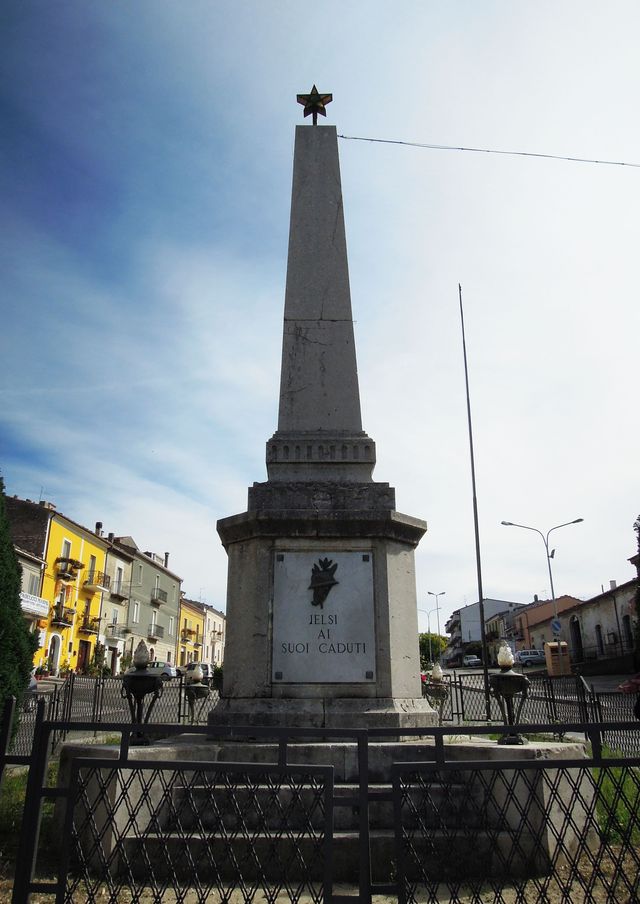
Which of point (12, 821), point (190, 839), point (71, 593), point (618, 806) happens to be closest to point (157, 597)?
point (71, 593)

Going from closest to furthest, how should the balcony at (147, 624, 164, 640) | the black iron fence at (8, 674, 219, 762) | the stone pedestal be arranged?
the stone pedestal, the black iron fence at (8, 674, 219, 762), the balcony at (147, 624, 164, 640)

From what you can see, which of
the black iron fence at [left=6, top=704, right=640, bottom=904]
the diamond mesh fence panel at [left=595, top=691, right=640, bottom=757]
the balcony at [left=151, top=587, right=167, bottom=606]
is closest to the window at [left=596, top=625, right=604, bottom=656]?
the diamond mesh fence panel at [left=595, top=691, right=640, bottom=757]

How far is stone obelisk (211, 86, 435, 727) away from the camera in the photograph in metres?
5.96

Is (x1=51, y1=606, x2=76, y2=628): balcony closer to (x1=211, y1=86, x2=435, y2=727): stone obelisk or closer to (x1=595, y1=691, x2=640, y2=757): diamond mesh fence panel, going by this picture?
(x1=595, y1=691, x2=640, y2=757): diamond mesh fence panel

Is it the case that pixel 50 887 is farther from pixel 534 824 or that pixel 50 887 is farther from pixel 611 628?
pixel 611 628

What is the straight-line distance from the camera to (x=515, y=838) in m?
3.50

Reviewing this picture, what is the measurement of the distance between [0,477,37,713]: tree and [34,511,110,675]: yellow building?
3227 cm

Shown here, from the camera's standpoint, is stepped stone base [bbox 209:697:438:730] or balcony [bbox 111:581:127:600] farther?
balcony [bbox 111:581:127:600]

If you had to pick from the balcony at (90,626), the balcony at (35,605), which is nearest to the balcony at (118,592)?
the balcony at (90,626)

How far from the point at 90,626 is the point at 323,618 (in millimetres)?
41163

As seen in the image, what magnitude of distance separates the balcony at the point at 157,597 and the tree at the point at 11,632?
50635 mm

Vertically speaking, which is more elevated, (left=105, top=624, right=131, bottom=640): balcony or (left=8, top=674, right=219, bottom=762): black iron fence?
(left=105, top=624, right=131, bottom=640): balcony

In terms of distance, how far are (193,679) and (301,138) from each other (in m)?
8.86

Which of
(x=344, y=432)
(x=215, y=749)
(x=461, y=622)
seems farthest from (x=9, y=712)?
(x=461, y=622)
